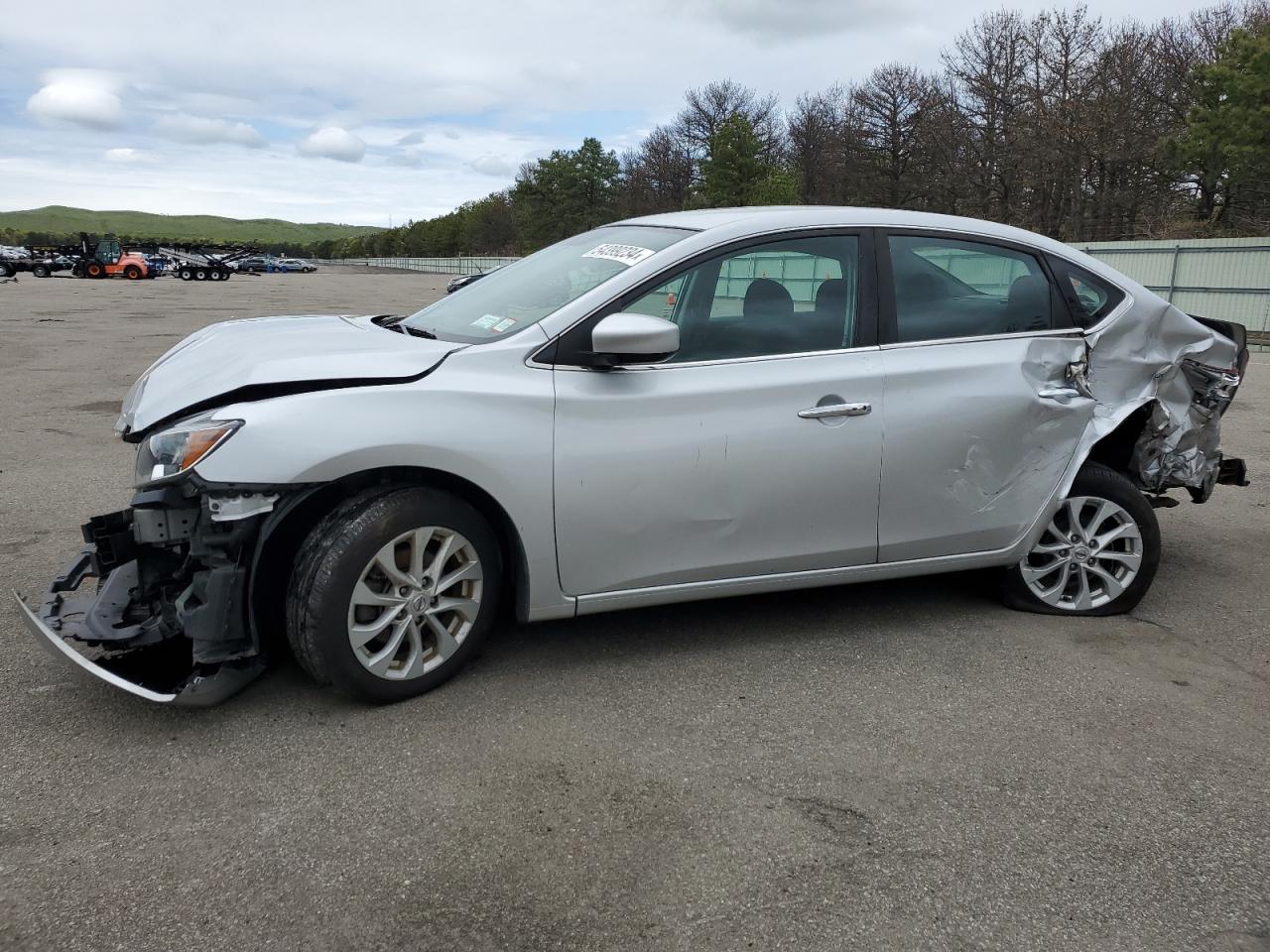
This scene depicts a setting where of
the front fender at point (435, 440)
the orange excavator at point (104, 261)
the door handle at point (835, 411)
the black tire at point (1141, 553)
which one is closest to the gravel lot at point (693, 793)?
the black tire at point (1141, 553)

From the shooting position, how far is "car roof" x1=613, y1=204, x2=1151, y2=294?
387 cm

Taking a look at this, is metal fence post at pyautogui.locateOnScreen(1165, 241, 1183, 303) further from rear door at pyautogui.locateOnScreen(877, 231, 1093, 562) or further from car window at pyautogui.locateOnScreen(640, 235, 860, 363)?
car window at pyautogui.locateOnScreen(640, 235, 860, 363)

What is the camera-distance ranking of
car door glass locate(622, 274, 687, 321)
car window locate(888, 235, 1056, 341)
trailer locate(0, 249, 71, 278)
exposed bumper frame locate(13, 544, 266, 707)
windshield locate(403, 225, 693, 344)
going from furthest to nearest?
trailer locate(0, 249, 71, 278) < car window locate(888, 235, 1056, 341) < windshield locate(403, 225, 693, 344) < car door glass locate(622, 274, 687, 321) < exposed bumper frame locate(13, 544, 266, 707)

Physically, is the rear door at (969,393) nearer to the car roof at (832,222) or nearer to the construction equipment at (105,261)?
the car roof at (832,222)

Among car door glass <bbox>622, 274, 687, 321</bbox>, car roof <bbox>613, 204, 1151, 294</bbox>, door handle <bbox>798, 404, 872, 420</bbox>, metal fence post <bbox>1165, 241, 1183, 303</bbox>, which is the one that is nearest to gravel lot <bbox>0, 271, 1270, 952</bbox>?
door handle <bbox>798, 404, 872, 420</bbox>

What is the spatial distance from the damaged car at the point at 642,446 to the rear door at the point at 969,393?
1 cm

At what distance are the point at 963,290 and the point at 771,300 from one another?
34.4 inches

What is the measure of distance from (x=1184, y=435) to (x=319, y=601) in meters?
3.80

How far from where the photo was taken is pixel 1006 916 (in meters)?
2.42

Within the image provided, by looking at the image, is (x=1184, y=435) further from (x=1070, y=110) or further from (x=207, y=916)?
(x=1070, y=110)

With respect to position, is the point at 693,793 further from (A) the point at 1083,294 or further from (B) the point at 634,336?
(A) the point at 1083,294

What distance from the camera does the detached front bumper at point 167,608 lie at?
10.2ft

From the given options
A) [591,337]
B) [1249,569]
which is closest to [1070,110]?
[1249,569]

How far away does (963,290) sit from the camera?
13.4ft
